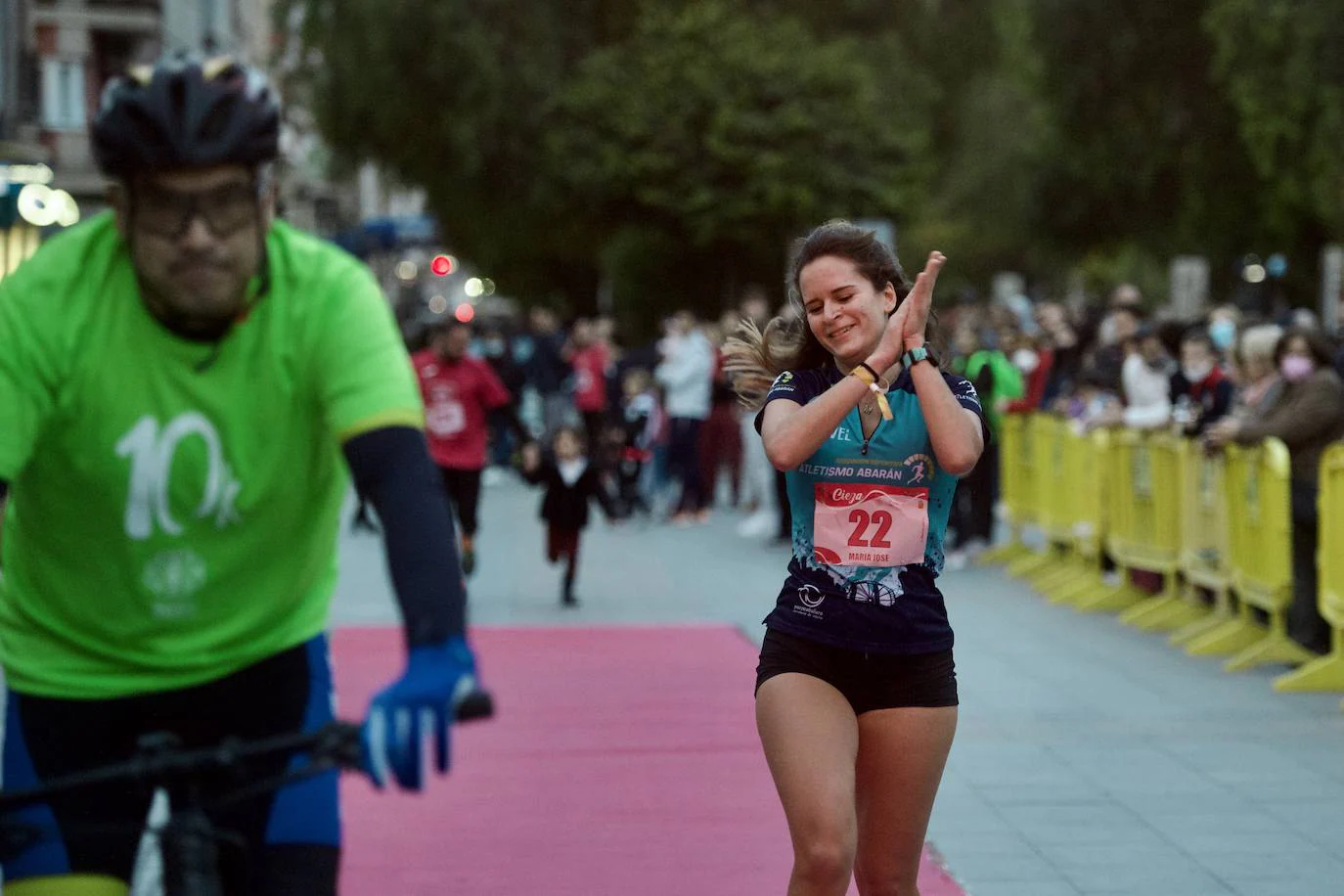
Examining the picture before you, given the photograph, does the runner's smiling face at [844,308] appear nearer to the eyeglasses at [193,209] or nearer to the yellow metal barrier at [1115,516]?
the eyeglasses at [193,209]

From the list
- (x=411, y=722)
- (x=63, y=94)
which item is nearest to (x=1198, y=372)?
(x=411, y=722)

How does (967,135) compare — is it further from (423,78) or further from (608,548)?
(608,548)

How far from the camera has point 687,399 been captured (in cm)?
2198

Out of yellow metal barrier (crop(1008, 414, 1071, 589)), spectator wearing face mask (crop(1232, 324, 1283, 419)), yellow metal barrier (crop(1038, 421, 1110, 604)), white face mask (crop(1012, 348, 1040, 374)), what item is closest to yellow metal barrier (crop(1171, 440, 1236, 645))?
spectator wearing face mask (crop(1232, 324, 1283, 419))

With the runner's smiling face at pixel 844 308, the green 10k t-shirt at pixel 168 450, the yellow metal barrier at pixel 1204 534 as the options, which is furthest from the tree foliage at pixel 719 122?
the green 10k t-shirt at pixel 168 450

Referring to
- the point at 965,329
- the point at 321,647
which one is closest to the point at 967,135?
the point at 965,329

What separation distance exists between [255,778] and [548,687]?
7701 mm

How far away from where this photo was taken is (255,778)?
316 cm

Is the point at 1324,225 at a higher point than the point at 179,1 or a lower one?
lower

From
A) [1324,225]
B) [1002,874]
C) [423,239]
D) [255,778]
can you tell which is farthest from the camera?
[423,239]

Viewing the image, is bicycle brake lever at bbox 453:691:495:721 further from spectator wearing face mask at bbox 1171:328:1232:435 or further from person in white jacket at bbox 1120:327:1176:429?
person in white jacket at bbox 1120:327:1176:429

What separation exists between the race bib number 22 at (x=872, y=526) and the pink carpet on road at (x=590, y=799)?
2236mm

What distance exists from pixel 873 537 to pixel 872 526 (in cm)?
2

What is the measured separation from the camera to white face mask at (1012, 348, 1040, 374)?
59.8ft
